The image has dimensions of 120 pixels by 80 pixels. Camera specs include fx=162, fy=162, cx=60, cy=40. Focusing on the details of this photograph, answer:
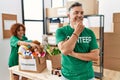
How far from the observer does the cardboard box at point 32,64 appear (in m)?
1.83

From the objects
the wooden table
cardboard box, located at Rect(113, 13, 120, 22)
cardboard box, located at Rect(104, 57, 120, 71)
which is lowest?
cardboard box, located at Rect(104, 57, 120, 71)

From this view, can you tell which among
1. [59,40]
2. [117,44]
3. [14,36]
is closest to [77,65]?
[59,40]

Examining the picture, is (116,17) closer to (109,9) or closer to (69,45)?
(109,9)

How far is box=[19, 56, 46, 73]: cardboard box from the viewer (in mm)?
1834

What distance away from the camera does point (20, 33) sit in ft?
8.36

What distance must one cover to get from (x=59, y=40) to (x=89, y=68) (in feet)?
Result: 1.13

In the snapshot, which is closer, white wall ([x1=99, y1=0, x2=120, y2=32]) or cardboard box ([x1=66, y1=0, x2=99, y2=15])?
cardboard box ([x1=66, y1=0, x2=99, y2=15])

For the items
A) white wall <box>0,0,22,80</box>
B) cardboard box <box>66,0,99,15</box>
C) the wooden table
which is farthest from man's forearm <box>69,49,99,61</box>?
white wall <box>0,0,22,80</box>

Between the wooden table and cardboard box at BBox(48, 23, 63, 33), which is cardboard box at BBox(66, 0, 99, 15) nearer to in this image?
cardboard box at BBox(48, 23, 63, 33)

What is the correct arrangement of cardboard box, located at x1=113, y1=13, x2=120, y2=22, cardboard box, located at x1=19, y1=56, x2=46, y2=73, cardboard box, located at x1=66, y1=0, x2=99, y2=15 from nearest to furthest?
1. cardboard box, located at x1=19, y1=56, x2=46, y2=73
2. cardboard box, located at x1=66, y1=0, x2=99, y2=15
3. cardboard box, located at x1=113, y1=13, x2=120, y2=22

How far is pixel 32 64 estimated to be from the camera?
1.85 m

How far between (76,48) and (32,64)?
708mm

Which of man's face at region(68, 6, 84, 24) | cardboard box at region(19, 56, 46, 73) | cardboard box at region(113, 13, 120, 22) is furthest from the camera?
cardboard box at region(113, 13, 120, 22)

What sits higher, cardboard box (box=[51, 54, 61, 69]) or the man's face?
the man's face
